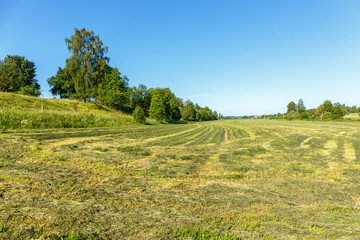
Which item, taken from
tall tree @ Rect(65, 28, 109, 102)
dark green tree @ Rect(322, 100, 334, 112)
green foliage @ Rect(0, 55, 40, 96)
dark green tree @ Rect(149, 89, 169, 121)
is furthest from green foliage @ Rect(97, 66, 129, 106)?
dark green tree @ Rect(322, 100, 334, 112)

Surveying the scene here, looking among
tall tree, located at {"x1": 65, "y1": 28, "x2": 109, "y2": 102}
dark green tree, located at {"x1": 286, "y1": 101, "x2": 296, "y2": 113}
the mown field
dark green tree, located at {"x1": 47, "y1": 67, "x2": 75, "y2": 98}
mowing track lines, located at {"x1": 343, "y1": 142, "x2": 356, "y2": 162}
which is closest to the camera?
the mown field

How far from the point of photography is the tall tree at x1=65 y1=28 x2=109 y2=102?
4369cm

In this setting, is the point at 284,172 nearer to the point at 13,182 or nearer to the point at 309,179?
the point at 309,179

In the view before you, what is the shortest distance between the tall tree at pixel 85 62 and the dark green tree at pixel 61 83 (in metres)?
19.1

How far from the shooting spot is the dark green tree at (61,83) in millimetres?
60875

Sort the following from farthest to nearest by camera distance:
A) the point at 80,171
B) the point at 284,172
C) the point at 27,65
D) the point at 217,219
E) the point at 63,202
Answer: the point at 27,65
the point at 284,172
the point at 80,171
the point at 63,202
the point at 217,219

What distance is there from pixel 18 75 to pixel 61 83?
11.6m

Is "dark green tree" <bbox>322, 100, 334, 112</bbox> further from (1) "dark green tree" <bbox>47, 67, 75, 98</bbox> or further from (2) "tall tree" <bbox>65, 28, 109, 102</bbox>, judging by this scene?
(1) "dark green tree" <bbox>47, 67, 75, 98</bbox>

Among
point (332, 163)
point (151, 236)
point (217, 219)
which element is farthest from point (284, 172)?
point (151, 236)

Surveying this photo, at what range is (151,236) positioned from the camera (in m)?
3.11

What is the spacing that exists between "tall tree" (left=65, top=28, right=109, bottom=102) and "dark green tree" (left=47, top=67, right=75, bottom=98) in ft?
62.6

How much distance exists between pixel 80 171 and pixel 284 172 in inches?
320

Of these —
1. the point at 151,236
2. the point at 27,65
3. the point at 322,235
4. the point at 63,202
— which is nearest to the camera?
the point at 151,236

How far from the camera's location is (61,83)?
63719 millimetres
